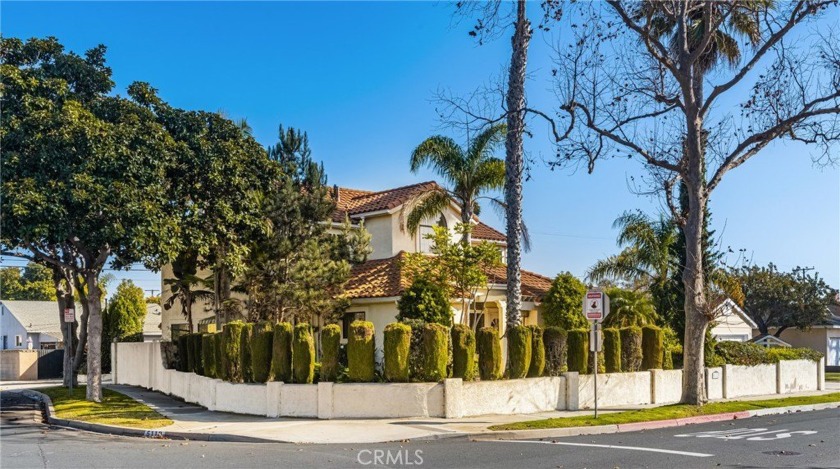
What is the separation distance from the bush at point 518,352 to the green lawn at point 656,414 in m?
2.15

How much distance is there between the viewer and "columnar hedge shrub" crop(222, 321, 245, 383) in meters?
21.0

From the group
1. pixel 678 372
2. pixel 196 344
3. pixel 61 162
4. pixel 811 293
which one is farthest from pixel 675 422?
pixel 811 293

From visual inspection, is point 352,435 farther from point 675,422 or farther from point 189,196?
point 189,196

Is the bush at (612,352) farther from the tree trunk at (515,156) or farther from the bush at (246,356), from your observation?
the bush at (246,356)

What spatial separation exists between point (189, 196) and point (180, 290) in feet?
27.6

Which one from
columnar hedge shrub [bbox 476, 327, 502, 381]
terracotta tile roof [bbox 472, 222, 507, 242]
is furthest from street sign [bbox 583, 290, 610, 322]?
terracotta tile roof [bbox 472, 222, 507, 242]

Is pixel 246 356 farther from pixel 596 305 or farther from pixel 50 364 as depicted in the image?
pixel 50 364

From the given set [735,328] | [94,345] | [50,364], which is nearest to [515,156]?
[94,345]

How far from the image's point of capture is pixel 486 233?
121ft

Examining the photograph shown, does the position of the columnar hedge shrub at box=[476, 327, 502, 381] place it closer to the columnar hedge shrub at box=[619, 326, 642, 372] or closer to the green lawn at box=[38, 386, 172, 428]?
the columnar hedge shrub at box=[619, 326, 642, 372]

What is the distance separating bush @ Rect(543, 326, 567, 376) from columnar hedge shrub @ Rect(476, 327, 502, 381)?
1.96 metres

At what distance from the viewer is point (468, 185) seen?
2769 cm

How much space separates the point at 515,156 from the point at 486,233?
1433cm

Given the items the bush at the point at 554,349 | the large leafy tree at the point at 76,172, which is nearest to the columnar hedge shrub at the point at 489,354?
the bush at the point at 554,349
